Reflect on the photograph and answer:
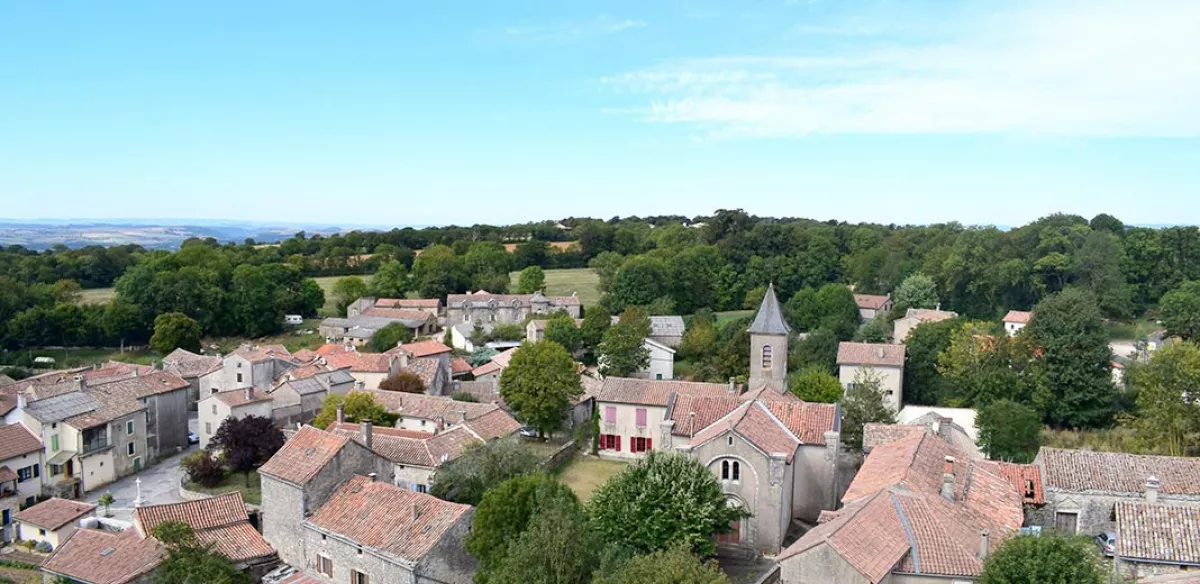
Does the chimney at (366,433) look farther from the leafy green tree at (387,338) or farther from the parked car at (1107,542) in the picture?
the leafy green tree at (387,338)

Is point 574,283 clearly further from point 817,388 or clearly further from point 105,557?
point 105,557

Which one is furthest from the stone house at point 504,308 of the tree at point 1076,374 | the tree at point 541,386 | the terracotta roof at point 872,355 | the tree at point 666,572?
the tree at point 666,572

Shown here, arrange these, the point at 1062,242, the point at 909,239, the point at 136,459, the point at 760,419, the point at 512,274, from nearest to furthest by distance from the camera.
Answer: the point at 760,419, the point at 136,459, the point at 1062,242, the point at 909,239, the point at 512,274

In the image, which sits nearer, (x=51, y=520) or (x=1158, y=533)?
(x=1158, y=533)

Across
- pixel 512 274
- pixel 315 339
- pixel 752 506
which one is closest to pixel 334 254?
pixel 512 274

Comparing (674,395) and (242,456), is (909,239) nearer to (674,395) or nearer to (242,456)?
(674,395)

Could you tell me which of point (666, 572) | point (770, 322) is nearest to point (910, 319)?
point (770, 322)
